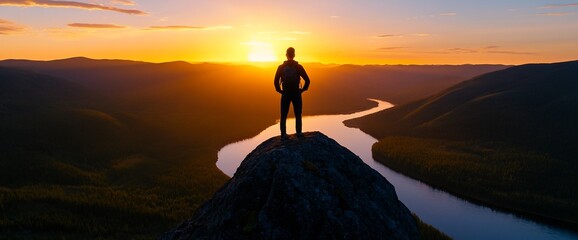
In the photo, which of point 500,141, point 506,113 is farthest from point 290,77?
point 506,113

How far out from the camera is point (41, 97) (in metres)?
121

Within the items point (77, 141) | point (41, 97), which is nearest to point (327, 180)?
point (77, 141)

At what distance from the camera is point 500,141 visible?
83.4 m

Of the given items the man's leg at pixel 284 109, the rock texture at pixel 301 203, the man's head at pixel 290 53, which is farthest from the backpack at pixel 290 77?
the rock texture at pixel 301 203

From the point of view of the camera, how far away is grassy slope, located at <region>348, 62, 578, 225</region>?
55.7 meters

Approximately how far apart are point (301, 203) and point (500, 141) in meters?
84.3

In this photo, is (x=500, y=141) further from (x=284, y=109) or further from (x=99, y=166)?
(x=284, y=109)

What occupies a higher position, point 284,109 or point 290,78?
point 290,78

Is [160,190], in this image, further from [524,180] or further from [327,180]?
[524,180]

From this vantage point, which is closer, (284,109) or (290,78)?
(290,78)

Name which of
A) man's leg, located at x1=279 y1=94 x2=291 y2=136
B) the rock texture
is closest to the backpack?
man's leg, located at x1=279 y1=94 x2=291 y2=136

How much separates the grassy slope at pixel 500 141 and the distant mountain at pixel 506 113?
8.0 inches

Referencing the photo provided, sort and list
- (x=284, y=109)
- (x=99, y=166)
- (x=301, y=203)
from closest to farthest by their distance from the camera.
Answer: (x=301, y=203), (x=284, y=109), (x=99, y=166)

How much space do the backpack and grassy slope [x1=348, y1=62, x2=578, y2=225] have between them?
47.9 meters
